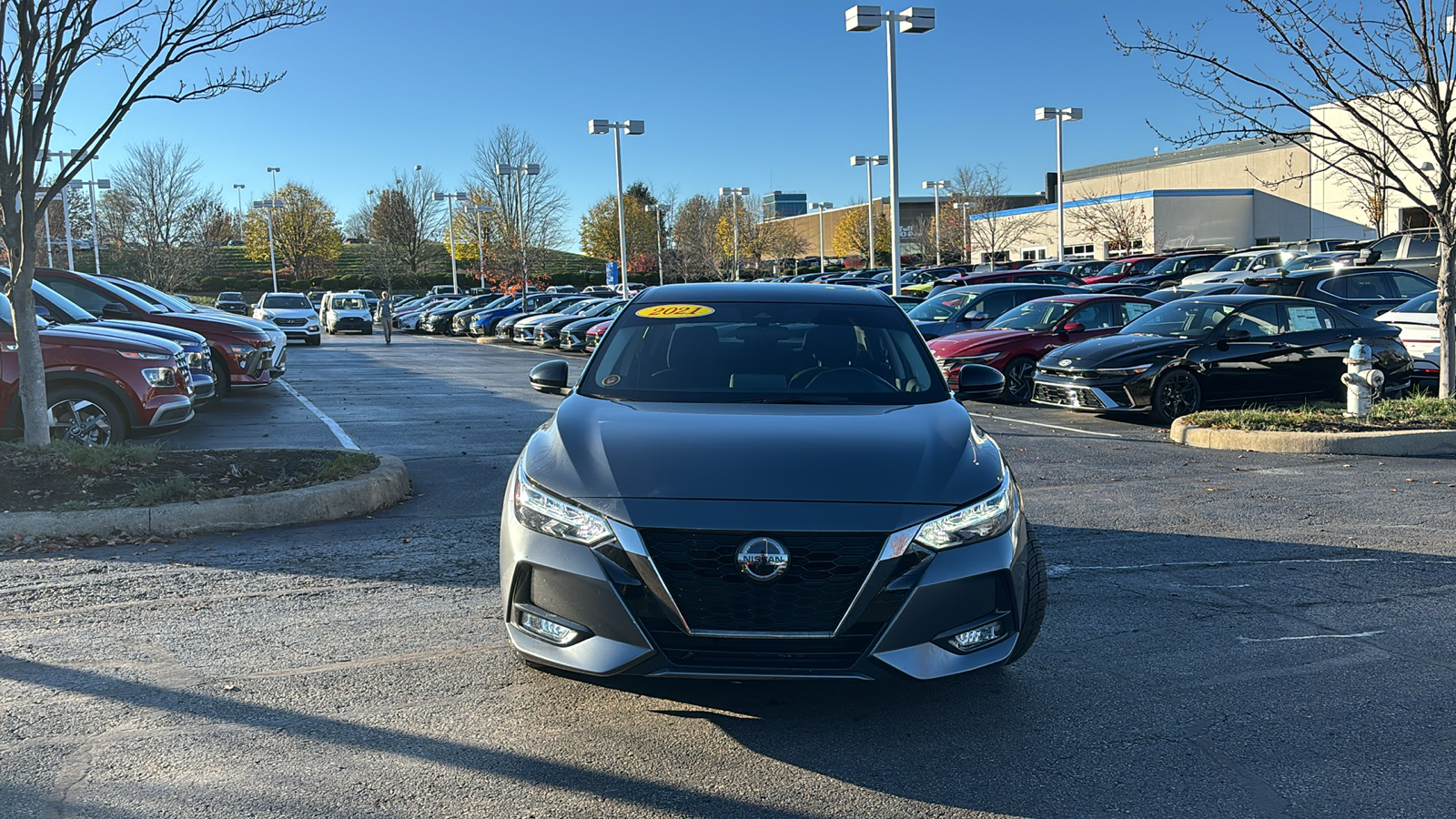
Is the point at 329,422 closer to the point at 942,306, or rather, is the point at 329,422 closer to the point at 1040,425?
the point at 1040,425

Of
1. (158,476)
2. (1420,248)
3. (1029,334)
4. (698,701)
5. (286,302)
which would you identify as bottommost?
(698,701)

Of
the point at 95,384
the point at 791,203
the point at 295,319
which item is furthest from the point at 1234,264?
the point at 791,203

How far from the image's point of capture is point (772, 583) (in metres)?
3.70

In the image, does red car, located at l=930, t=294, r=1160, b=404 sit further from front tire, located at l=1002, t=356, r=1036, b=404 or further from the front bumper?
the front bumper

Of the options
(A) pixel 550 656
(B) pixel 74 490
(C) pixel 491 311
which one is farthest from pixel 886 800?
(C) pixel 491 311

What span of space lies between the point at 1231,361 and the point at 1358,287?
17.4ft

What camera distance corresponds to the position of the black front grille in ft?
12.1

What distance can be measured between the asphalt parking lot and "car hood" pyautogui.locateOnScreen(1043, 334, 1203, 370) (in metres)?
5.87

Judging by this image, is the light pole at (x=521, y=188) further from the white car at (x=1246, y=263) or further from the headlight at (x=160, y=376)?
the headlight at (x=160, y=376)

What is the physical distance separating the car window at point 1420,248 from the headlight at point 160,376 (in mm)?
25620

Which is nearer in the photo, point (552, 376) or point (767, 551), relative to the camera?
point (767, 551)

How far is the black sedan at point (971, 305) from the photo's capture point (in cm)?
1903

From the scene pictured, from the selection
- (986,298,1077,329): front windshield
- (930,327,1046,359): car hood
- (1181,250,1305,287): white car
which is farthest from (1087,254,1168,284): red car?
(930,327,1046,359): car hood

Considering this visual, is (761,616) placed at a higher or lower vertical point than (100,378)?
lower
